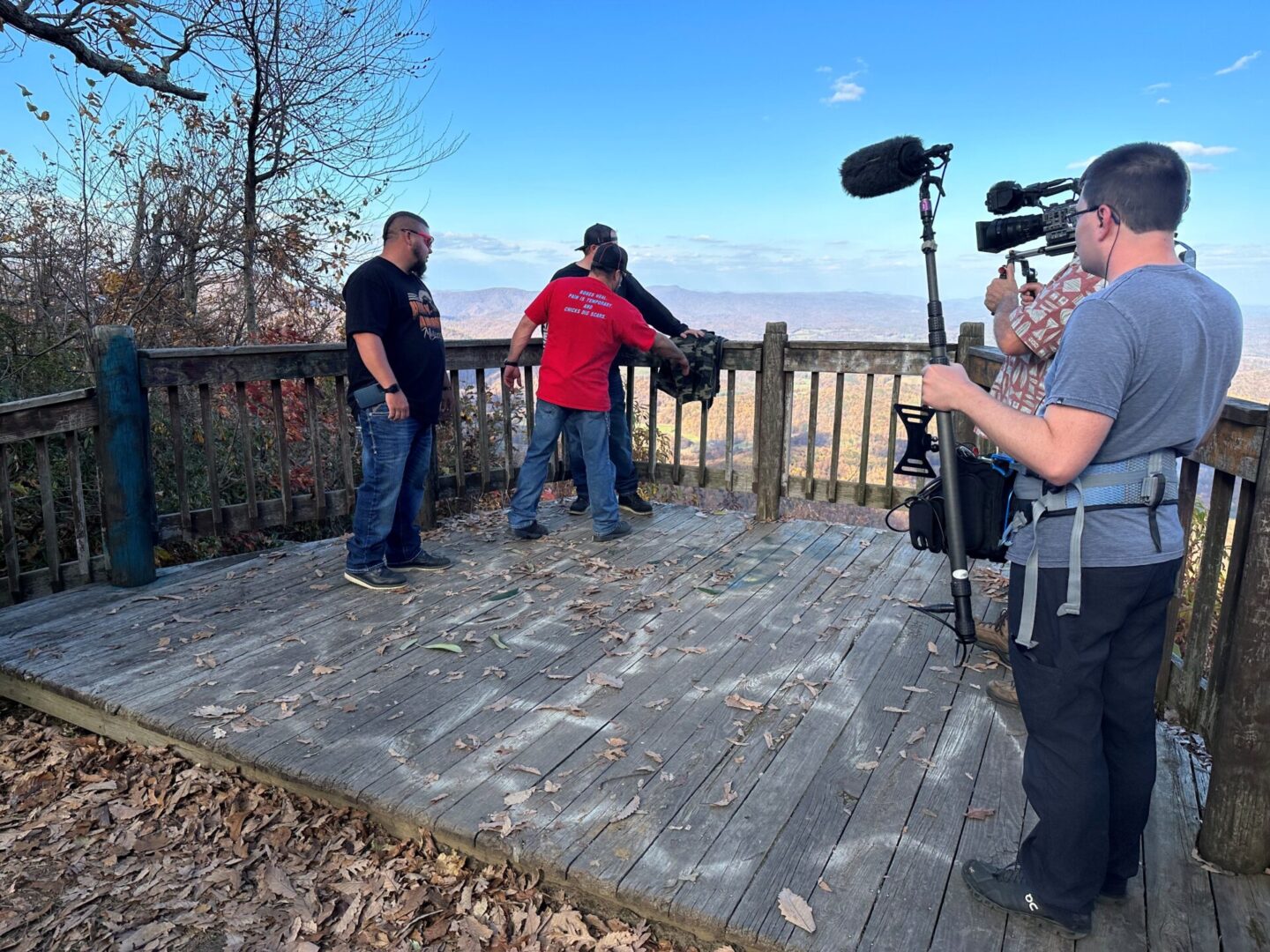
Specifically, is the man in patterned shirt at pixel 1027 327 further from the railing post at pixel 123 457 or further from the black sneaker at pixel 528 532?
the railing post at pixel 123 457

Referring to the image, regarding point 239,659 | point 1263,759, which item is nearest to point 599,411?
point 239,659

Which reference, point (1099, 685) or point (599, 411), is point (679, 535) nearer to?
point (599, 411)

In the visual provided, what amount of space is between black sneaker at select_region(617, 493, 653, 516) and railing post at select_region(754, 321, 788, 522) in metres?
0.82

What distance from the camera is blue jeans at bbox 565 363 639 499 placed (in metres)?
6.02

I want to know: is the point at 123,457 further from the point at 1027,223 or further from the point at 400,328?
the point at 1027,223

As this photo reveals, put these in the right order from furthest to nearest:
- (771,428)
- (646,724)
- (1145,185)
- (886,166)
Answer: (771,428) → (646,724) → (886,166) → (1145,185)

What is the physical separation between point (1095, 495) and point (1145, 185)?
65cm

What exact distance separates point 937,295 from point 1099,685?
1.27 m

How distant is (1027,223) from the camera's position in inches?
106

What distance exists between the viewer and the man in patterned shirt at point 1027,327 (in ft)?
8.53

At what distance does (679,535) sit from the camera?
18.6 ft

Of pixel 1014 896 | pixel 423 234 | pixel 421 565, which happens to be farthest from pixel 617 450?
pixel 1014 896

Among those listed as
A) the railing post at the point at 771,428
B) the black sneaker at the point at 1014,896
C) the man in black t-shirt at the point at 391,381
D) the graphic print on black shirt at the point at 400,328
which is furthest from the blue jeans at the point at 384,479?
the black sneaker at the point at 1014,896

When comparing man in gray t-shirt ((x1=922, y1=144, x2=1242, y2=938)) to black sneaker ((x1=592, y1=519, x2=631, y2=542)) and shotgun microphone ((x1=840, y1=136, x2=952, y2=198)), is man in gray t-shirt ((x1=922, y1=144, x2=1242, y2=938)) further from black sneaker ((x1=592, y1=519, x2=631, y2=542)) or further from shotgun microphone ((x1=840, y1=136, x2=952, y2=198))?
black sneaker ((x1=592, y1=519, x2=631, y2=542))
